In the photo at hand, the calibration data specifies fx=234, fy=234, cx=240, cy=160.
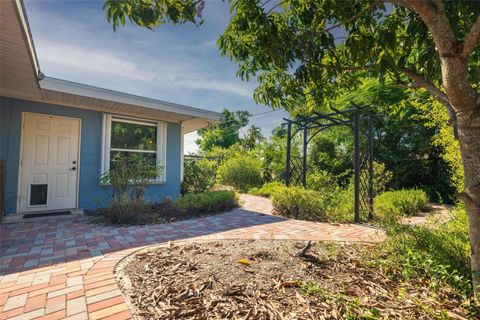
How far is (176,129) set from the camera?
6254 mm

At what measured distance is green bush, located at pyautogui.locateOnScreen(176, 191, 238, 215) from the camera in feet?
15.5

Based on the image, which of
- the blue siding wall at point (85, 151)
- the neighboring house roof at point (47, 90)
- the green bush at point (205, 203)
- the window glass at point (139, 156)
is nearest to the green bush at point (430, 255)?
the green bush at point (205, 203)

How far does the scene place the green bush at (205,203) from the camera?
474 centimetres

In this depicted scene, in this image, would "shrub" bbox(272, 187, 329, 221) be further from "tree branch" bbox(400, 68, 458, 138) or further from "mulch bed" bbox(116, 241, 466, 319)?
"tree branch" bbox(400, 68, 458, 138)

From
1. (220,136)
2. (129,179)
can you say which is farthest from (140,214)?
(220,136)

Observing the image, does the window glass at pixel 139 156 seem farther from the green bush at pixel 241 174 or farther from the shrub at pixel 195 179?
the green bush at pixel 241 174

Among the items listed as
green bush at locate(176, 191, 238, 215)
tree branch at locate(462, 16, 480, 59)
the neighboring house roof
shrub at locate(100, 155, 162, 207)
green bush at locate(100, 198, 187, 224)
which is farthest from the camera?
green bush at locate(176, 191, 238, 215)

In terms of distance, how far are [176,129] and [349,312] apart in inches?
223

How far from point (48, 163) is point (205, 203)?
10.5 feet

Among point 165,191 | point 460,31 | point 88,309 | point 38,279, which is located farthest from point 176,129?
point 460,31

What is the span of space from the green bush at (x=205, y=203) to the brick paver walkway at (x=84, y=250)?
1.47ft

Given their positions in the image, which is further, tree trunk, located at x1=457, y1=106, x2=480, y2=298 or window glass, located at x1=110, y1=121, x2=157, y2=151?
window glass, located at x1=110, y1=121, x2=157, y2=151

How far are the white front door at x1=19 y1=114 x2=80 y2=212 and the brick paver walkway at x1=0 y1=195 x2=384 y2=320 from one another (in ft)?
2.73

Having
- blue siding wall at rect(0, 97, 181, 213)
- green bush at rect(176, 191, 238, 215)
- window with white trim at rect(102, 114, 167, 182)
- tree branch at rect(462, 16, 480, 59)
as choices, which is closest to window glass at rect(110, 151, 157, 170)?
window with white trim at rect(102, 114, 167, 182)
